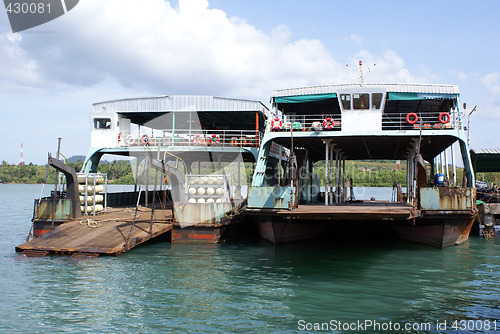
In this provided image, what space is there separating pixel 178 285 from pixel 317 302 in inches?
150

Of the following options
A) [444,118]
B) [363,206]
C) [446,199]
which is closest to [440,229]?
[446,199]

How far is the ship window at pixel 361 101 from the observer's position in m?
18.5

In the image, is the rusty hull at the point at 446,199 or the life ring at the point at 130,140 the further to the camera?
the life ring at the point at 130,140

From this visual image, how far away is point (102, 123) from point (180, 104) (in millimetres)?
5003

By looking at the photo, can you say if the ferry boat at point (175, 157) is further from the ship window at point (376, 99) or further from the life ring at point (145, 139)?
the ship window at point (376, 99)

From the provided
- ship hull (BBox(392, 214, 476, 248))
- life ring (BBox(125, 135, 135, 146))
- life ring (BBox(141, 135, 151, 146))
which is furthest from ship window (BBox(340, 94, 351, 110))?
life ring (BBox(125, 135, 135, 146))

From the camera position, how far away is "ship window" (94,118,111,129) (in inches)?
1030

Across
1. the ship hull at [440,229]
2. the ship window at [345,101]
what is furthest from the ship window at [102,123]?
the ship hull at [440,229]

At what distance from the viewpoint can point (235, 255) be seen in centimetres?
1582

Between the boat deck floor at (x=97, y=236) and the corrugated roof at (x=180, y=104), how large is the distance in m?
9.37

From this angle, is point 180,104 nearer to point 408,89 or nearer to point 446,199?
point 408,89

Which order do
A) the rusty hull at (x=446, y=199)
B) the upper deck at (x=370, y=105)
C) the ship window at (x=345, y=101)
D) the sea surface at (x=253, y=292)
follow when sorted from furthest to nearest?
1. the ship window at (x=345, y=101)
2. the upper deck at (x=370, y=105)
3. the rusty hull at (x=446, y=199)
4. the sea surface at (x=253, y=292)

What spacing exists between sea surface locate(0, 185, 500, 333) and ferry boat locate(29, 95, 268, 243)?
1.84 m

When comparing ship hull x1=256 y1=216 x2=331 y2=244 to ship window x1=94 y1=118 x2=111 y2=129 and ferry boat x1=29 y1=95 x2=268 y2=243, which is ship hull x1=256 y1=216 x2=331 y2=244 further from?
ship window x1=94 y1=118 x2=111 y2=129
